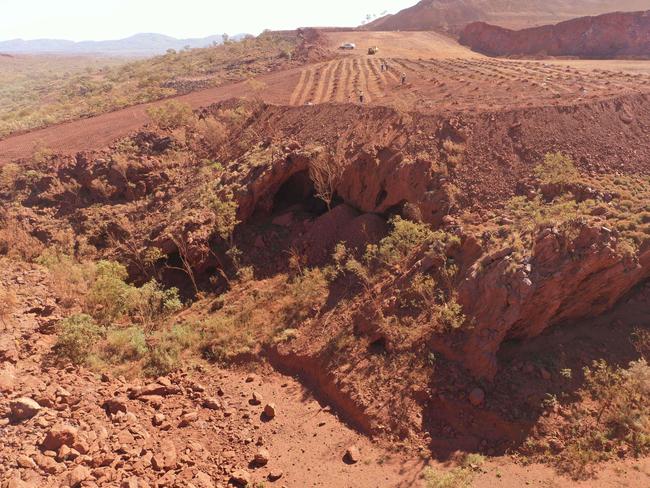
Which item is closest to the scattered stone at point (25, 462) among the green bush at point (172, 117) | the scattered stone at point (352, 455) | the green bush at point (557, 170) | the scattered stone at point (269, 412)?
the scattered stone at point (269, 412)

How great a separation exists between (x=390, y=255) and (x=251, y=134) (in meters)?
13.4

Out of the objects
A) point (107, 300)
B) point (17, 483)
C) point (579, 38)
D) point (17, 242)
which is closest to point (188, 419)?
point (17, 483)

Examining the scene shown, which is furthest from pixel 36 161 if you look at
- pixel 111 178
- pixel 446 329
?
pixel 446 329

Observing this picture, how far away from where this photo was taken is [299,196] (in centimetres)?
2344

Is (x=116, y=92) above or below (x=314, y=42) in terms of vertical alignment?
below

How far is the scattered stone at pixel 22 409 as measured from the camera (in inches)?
394

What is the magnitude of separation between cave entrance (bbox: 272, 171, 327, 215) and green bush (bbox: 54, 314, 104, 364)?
10.8 metres

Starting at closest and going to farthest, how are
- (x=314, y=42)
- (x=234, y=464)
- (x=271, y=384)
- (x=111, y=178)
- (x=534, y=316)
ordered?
(x=234, y=464) < (x=534, y=316) < (x=271, y=384) < (x=111, y=178) < (x=314, y=42)

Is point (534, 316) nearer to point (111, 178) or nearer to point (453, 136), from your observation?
point (453, 136)

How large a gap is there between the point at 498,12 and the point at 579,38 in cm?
2723

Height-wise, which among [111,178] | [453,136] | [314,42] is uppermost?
[314,42]

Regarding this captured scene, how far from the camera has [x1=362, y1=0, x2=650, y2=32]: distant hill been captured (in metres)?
56.4

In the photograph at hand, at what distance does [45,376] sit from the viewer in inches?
476

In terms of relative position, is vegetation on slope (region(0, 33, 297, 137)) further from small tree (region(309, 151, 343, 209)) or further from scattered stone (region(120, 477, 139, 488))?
scattered stone (region(120, 477, 139, 488))
